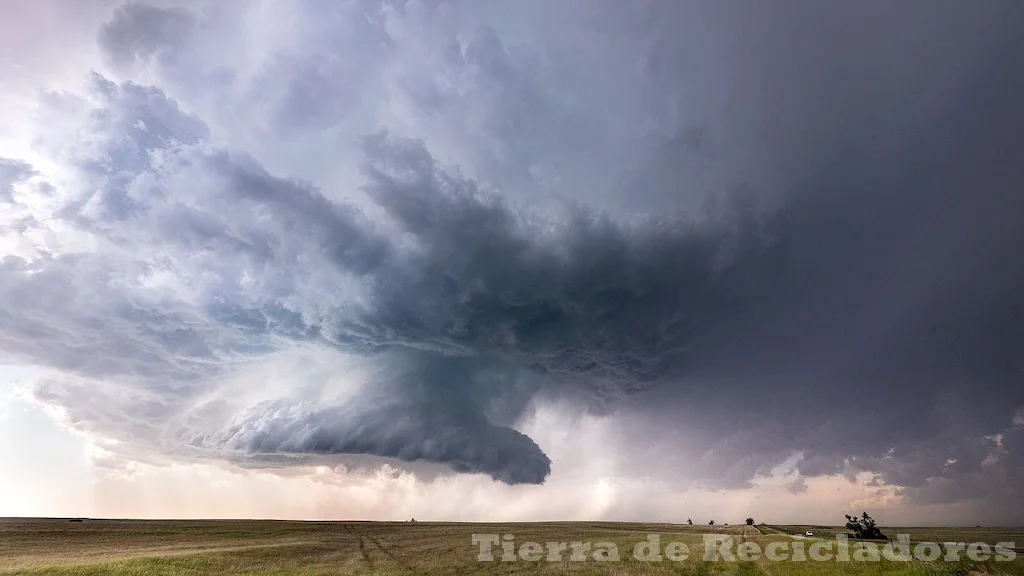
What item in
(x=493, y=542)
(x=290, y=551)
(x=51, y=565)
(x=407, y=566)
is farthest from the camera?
(x=493, y=542)

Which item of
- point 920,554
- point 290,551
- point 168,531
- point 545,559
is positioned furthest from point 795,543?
point 168,531

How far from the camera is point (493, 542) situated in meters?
68.6

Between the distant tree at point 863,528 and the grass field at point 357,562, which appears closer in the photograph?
the grass field at point 357,562

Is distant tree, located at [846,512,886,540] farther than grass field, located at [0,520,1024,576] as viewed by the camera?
Yes

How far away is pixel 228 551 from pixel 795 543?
6225 cm

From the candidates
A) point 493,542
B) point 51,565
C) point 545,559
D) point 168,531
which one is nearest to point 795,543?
point 545,559

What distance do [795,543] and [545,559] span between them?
87.1 ft

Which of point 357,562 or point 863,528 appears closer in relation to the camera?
point 357,562

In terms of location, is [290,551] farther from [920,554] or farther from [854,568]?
[920,554]

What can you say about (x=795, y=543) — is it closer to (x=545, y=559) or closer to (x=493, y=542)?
(x=545, y=559)

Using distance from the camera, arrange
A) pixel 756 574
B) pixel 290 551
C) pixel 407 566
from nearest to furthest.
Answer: pixel 756 574 < pixel 407 566 < pixel 290 551

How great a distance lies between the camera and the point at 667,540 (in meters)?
64.5

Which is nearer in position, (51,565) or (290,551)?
(51,565)

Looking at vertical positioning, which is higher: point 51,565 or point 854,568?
point 854,568
